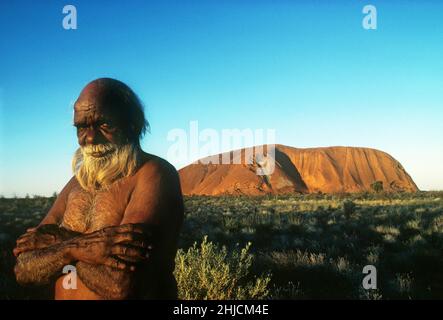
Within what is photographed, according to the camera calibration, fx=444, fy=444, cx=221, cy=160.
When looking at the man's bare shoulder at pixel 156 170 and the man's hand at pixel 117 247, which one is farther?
the man's bare shoulder at pixel 156 170

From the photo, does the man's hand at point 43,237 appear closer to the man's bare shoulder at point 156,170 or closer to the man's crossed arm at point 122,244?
the man's crossed arm at point 122,244

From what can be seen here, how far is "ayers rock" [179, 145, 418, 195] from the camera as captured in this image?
307 ft

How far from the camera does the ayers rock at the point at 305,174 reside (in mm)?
93556

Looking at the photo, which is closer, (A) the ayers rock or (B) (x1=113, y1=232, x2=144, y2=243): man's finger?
(B) (x1=113, y1=232, x2=144, y2=243): man's finger

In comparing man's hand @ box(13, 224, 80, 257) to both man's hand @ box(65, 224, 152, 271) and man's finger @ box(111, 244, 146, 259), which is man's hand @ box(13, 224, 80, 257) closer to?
man's hand @ box(65, 224, 152, 271)

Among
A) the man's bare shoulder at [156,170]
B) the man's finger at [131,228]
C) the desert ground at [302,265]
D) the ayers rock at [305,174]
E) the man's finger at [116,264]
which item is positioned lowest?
the desert ground at [302,265]

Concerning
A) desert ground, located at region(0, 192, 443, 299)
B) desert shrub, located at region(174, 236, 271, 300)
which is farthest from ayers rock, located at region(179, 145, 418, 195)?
desert shrub, located at region(174, 236, 271, 300)

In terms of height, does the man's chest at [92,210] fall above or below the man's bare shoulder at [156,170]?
below

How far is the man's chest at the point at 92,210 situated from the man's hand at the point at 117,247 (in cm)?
24

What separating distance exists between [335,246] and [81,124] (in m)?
9.98

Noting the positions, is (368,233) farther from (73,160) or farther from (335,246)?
(73,160)

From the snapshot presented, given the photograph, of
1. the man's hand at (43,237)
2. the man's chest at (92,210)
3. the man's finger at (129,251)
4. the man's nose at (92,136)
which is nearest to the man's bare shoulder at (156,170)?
the man's chest at (92,210)

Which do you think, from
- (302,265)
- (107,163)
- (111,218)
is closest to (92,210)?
(111,218)

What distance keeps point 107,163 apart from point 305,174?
4242 inches
